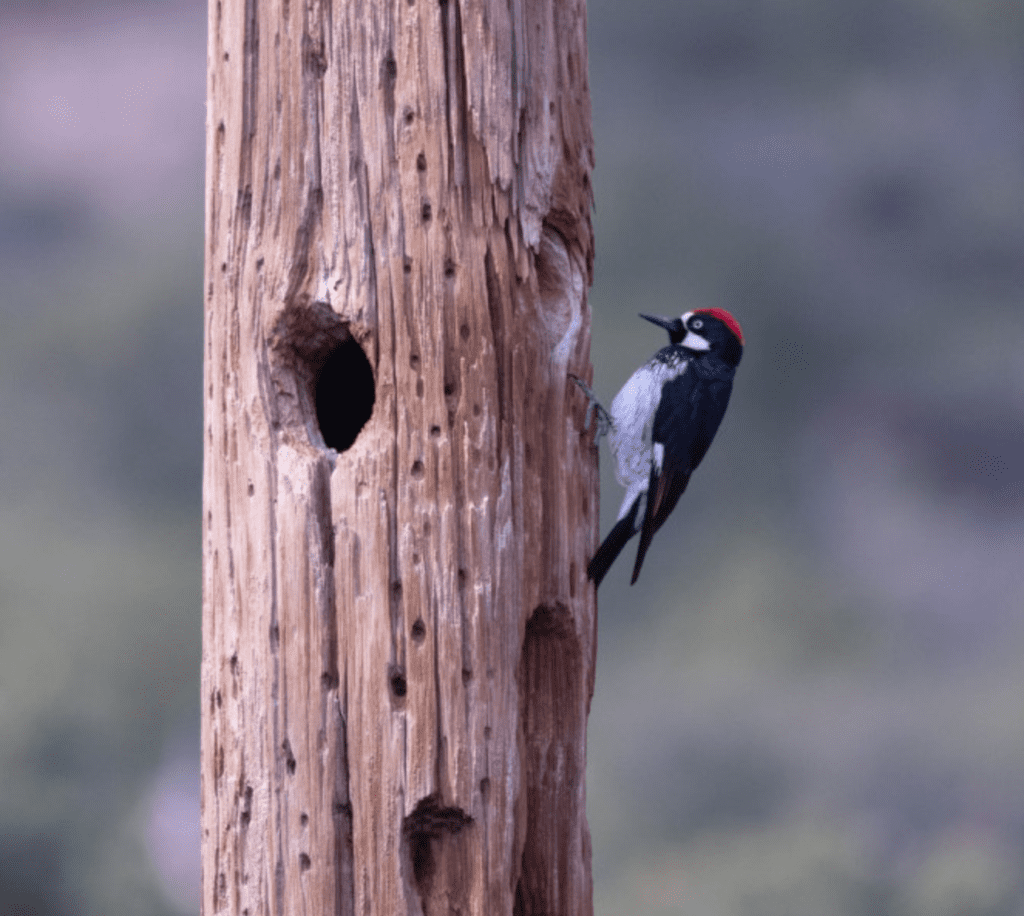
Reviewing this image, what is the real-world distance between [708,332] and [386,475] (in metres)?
1.53

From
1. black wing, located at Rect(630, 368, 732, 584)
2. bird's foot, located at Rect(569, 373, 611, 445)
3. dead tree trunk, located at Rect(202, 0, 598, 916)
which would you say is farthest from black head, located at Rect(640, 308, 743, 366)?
dead tree trunk, located at Rect(202, 0, 598, 916)

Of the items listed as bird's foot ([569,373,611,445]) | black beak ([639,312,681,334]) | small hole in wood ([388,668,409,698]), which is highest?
black beak ([639,312,681,334])

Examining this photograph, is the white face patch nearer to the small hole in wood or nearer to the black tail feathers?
the black tail feathers

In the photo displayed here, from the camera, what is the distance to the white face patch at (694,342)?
12.3ft

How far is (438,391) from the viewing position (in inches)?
101

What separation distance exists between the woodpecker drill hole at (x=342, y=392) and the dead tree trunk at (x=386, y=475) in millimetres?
129

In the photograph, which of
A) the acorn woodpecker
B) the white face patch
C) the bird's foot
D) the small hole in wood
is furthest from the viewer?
the white face patch

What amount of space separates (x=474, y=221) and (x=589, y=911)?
1.47 metres

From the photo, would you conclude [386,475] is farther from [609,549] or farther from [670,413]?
[670,413]

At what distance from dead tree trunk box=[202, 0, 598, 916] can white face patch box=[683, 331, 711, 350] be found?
1.10 metres

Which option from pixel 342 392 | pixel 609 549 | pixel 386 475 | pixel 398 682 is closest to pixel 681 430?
pixel 609 549

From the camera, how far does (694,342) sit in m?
3.79

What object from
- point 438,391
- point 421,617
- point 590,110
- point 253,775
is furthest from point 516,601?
point 590,110

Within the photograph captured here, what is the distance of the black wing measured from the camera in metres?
3.38
